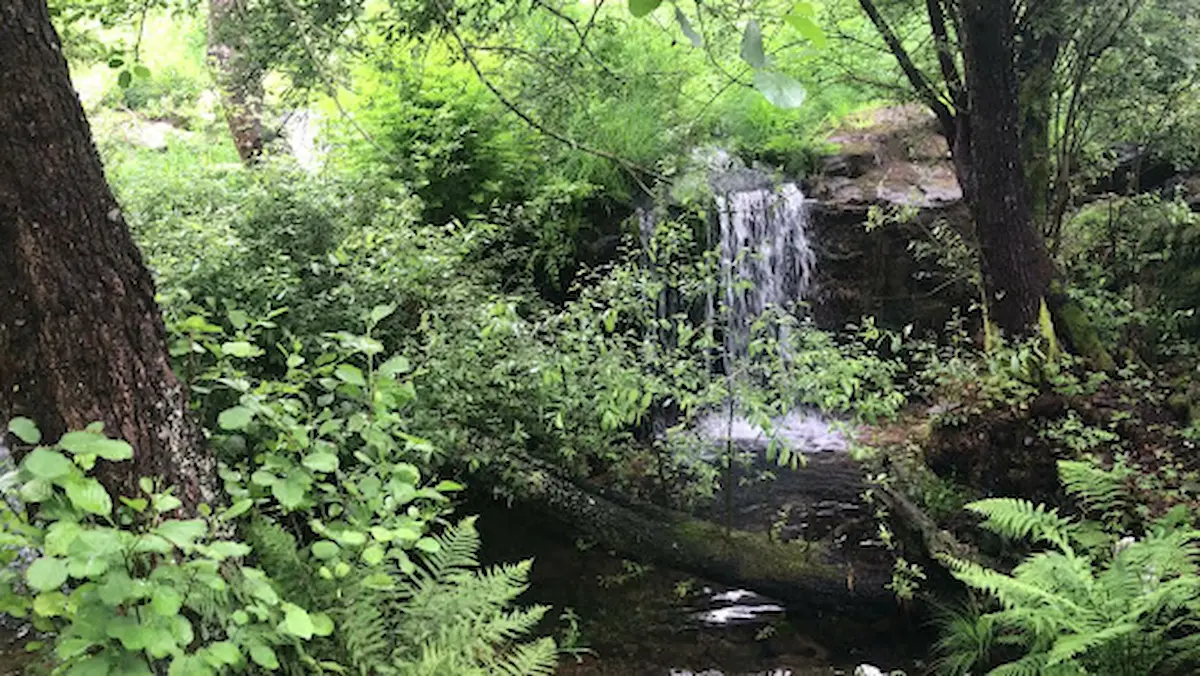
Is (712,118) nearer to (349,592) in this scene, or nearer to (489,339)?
(489,339)

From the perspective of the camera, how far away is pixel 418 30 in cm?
425

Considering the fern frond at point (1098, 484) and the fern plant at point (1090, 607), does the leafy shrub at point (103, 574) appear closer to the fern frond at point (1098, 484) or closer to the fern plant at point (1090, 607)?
the fern plant at point (1090, 607)

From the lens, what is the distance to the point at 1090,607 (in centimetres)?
308

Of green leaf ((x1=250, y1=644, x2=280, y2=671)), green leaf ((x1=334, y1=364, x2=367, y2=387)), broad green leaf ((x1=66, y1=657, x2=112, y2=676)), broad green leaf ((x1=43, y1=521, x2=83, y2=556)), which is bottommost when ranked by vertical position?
green leaf ((x1=250, y1=644, x2=280, y2=671))

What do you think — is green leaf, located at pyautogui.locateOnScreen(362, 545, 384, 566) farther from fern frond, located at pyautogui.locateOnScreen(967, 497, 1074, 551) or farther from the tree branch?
the tree branch

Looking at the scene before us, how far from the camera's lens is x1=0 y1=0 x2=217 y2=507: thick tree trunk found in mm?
1855

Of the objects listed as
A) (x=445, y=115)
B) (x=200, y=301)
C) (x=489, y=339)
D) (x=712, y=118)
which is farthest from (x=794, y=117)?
(x=200, y=301)

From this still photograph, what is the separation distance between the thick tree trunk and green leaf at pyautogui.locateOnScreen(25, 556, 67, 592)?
2.44 feet

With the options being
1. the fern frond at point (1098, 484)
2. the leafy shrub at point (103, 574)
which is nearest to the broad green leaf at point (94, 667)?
the leafy shrub at point (103, 574)

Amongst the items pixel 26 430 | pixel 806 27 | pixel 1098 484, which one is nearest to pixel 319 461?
pixel 26 430

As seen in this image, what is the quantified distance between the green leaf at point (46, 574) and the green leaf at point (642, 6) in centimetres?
129

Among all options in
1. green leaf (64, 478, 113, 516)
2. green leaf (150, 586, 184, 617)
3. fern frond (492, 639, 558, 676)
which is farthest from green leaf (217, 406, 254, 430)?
fern frond (492, 639, 558, 676)

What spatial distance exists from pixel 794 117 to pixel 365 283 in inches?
237

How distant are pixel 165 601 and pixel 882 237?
Answer: 25.6 ft
